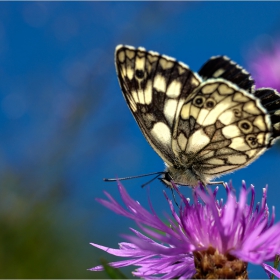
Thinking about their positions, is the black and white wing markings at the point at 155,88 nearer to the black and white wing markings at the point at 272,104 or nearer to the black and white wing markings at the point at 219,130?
the black and white wing markings at the point at 219,130

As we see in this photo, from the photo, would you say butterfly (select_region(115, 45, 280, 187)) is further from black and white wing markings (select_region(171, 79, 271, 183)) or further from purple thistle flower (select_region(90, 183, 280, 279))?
purple thistle flower (select_region(90, 183, 280, 279))

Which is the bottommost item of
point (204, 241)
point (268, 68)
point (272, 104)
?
point (204, 241)

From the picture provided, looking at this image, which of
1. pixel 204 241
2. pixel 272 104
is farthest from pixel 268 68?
pixel 204 241

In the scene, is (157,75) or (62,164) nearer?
(157,75)

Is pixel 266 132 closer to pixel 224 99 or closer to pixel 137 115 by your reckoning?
pixel 224 99

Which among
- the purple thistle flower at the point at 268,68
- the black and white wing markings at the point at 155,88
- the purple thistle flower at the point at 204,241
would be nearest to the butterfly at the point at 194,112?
the black and white wing markings at the point at 155,88

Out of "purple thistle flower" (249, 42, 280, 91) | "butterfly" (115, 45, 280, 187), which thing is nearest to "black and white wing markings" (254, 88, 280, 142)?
"butterfly" (115, 45, 280, 187)

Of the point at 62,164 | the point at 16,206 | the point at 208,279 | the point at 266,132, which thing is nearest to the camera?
the point at 208,279

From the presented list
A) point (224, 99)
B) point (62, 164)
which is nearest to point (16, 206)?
point (62, 164)

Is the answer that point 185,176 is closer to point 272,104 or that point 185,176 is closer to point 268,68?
point 272,104
